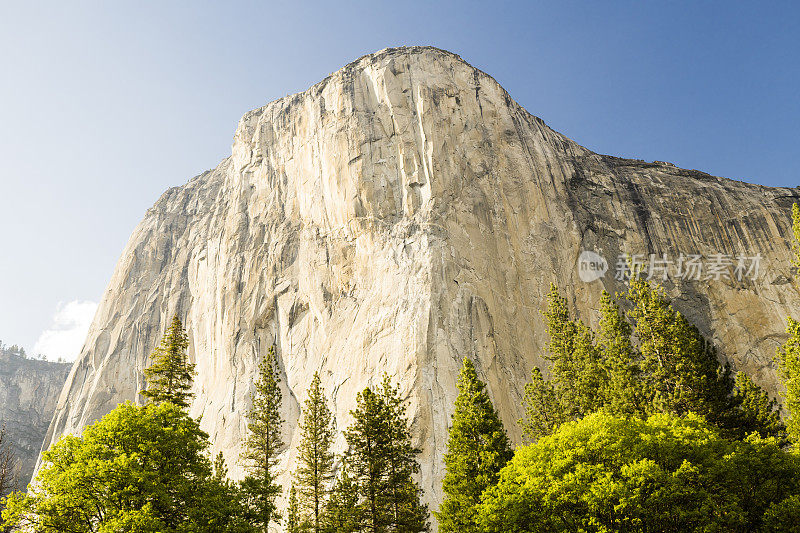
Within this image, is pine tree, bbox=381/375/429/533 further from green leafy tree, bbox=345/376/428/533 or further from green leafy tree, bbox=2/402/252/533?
green leafy tree, bbox=2/402/252/533

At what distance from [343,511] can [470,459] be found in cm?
631

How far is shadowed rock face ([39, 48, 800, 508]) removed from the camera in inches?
1615

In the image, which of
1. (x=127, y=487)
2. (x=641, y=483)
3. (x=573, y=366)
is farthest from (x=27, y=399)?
(x=641, y=483)

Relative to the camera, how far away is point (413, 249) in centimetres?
4431

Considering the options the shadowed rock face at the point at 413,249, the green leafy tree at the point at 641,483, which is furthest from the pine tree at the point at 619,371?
the shadowed rock face at the point at 413,249

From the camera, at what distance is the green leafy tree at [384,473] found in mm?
24969

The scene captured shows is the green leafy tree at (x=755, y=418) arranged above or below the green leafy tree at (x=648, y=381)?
below

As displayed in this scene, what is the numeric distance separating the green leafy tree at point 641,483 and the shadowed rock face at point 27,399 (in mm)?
79923

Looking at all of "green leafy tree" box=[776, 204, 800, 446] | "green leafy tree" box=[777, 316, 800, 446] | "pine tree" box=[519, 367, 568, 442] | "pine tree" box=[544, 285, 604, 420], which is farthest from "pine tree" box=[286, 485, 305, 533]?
"green leafy tree" box=[777, 316, 800, 446]

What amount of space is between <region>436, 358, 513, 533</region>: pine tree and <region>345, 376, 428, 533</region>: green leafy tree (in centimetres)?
207

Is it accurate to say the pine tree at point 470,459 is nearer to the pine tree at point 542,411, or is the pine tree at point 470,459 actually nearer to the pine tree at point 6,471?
the pine tree at point 542,411

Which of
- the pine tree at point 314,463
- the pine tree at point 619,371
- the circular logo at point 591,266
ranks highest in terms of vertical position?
A: the circular logo at point 591,266

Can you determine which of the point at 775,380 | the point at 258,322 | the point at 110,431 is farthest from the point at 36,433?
the point at 775,380

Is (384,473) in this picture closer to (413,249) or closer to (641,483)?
(641,483)
